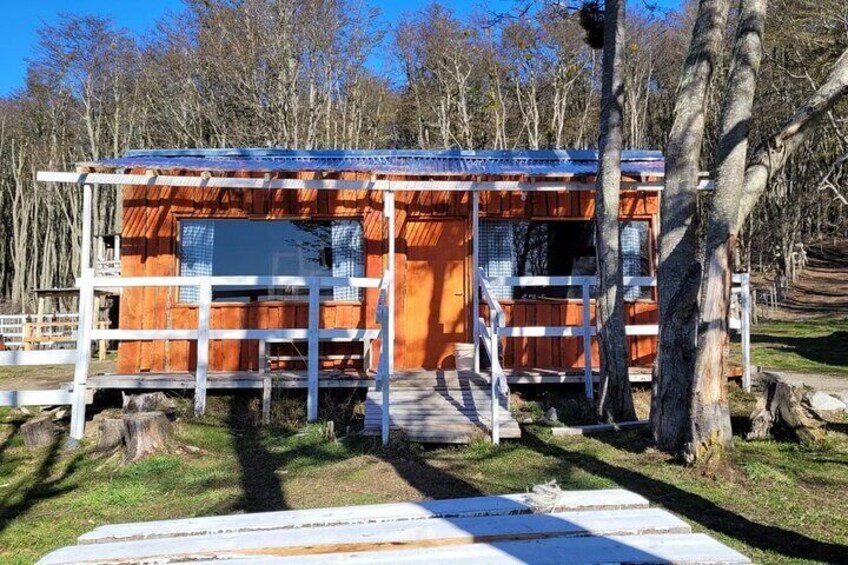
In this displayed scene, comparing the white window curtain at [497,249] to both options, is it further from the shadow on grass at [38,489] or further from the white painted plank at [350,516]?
the white painted plank at [350,516]

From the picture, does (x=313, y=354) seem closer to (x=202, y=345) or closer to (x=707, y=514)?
(x=202, y=345)

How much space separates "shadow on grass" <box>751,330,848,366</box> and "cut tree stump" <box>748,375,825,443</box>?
5.34 metres

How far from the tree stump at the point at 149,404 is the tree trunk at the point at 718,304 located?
223 inches

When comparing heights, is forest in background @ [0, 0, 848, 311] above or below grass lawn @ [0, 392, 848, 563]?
above

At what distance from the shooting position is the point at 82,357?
701 cm

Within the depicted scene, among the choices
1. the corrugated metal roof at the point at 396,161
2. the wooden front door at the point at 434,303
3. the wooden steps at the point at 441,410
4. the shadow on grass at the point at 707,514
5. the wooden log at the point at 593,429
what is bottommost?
the shadow on grass at the point at 707,514

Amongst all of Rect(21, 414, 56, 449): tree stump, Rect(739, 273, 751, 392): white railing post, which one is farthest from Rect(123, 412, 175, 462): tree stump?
Rect(739, 273, 751, 392): white railing post

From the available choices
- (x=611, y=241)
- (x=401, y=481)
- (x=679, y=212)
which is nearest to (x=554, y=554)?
(x=401, y=481)

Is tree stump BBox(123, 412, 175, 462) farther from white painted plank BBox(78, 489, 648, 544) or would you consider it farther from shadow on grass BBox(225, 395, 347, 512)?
white painted plank BBox(78, 489, 648, 544)

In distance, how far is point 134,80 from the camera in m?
24.5

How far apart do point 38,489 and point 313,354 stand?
2.95 metres

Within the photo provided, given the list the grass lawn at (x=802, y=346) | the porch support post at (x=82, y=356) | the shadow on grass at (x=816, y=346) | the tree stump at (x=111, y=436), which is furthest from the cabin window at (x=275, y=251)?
the shadow on grass at (x=816, y=346)

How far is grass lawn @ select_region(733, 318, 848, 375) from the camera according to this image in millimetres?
10609

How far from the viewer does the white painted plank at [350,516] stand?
2.34m
